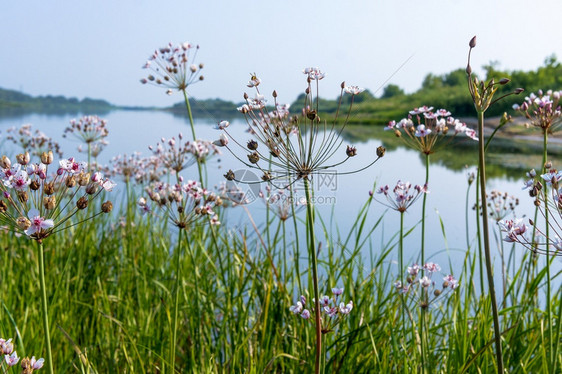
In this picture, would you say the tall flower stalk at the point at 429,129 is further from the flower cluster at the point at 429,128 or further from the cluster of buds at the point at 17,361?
the cluster of buds at the point at 17,361

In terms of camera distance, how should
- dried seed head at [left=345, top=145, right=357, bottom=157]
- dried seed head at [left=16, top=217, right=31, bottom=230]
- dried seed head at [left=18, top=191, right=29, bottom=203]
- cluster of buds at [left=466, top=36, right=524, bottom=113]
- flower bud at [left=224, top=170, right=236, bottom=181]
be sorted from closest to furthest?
cluster of buds at [left=466, top=36, right=524, bottom=113], dried seed head at [left=16, top=217, right=31, bottom=230], dried seed head at [left=18, top=191, right=29, bottom=203], dried seed head at [left=345, top=145, right=357, bottom=157], flower bud at [left=224, top=170, right=236, bottom=181]

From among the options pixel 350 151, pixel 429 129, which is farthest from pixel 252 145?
pixel 429 129

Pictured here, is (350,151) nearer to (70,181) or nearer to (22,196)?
(70,181)

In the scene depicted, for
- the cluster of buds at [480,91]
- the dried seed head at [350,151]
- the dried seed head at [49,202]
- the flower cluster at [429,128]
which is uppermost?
the cluster of buds at [480,91]

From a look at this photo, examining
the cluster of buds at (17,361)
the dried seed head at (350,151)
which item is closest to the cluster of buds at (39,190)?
the cluster of buds at (17,361)

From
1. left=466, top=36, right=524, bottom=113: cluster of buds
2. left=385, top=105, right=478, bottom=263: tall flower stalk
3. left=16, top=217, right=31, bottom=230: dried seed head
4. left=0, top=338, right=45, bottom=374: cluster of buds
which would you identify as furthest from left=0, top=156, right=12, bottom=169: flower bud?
left=385, top=105, right=478, bottom=263: tall flower stalk

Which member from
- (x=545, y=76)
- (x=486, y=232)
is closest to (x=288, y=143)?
(x=486, y=232)

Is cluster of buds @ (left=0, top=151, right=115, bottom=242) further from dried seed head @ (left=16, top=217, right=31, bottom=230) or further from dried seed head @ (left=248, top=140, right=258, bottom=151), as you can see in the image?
dried seed head @ (left=248, top=140, right=258, bottom=151)

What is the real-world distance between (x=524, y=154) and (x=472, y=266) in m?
14.7

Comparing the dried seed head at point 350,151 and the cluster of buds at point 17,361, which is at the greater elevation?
the dried seed head at point 350,151

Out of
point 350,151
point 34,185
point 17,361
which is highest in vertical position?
point 350,151

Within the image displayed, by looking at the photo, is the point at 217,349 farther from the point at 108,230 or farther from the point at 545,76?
the point at 545,76

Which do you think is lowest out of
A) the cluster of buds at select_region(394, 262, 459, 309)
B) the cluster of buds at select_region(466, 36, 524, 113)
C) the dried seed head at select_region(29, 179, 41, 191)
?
the cluster of buds at select_region(394, 262, 459, 309)

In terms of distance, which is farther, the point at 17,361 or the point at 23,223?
the point at 17,361
